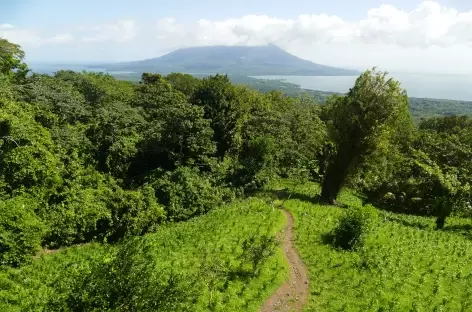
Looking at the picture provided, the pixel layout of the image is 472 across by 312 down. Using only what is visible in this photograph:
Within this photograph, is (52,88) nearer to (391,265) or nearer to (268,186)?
(268,186)

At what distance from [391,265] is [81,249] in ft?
50.1

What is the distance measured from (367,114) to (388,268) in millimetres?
11308

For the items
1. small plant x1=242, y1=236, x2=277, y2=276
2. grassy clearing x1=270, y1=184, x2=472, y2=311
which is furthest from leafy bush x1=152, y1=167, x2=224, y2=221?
small plant x1=242, y1=236, x2=277, y2=276

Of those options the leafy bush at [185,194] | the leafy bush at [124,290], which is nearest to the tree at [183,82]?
the leafy bush at [185,194]

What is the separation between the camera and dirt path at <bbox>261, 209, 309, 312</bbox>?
13.4 metres

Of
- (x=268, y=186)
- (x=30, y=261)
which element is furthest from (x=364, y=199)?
(x=30, y=261)

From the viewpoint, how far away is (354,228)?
18.0 meters

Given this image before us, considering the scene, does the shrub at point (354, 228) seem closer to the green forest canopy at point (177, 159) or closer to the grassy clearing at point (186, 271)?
the grassy clearing at point (186, 271)

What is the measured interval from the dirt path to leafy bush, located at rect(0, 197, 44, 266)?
36.7ft

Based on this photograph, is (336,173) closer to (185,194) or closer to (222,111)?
(185,194)

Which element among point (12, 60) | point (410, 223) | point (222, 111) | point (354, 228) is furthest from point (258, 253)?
point (12, 60)

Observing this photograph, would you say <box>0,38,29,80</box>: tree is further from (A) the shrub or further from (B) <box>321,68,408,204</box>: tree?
(A) the shrub

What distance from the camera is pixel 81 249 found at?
18984 millimetres

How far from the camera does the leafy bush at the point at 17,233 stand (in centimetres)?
1612
